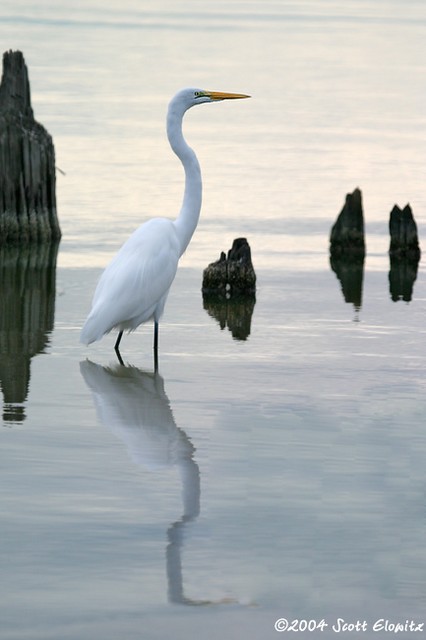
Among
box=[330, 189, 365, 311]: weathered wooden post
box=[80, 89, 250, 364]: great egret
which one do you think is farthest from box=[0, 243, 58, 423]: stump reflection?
box=[330, 189, 365, 311]: weathered wooden post

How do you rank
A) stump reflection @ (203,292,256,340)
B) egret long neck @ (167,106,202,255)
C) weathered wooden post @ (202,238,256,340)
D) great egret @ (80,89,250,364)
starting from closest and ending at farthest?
great egret @ (80,89,250,364) → egret long neck @ (167,106,202,255) → stump reflection @ (203,292,256,340) → weathered wooden post @ (202,238,256,340)

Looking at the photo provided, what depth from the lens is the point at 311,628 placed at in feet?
18.5

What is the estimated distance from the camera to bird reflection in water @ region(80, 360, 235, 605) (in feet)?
21.0

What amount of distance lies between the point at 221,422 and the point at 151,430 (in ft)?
1.41

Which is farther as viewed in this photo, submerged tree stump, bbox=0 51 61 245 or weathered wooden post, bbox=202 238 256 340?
submerged tree stump, bbox=0 51 61 245

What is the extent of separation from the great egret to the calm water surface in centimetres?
28

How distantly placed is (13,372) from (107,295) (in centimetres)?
97

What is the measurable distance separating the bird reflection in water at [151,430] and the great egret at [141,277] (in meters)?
0.35

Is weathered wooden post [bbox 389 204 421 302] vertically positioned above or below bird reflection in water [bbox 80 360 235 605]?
above

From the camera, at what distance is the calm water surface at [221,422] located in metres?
5.93

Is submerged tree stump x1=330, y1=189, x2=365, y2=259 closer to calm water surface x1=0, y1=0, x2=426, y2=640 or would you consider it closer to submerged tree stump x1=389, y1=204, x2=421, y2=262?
calm water surface x1=0, y1=0, x2=426, y2=640

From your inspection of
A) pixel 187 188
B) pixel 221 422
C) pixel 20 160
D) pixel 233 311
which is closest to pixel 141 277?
pixel 187 188

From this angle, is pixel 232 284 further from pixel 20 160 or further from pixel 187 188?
pixel 20 160

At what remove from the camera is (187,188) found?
1145 cm
